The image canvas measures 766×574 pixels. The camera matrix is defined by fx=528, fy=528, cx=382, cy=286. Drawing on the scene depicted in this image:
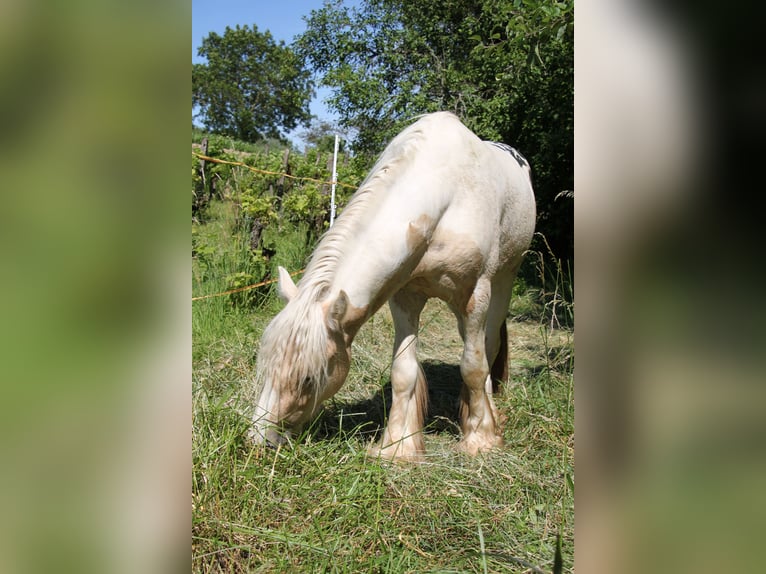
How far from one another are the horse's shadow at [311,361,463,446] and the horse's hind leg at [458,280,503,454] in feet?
0.56

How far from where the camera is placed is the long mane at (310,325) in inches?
99.2

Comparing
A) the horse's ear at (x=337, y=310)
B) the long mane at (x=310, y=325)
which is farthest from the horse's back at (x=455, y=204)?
the horse's ear at (x=337, y=310)

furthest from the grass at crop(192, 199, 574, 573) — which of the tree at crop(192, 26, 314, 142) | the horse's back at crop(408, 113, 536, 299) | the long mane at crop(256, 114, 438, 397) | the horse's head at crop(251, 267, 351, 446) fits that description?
the tree at crop(192, 26, 314, 142)

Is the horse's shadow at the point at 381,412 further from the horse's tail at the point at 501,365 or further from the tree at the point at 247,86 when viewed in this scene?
the tree at the point at 247,86

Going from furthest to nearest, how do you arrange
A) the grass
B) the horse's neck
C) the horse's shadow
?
the horse's shadow
the horse's neck
the grass

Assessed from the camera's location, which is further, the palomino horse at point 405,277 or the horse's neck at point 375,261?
the horse's neck at point 375,261

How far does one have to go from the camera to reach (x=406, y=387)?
128 inches

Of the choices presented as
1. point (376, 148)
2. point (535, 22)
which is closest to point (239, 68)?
point (376, 148)

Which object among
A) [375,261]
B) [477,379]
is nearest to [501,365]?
[477,379]

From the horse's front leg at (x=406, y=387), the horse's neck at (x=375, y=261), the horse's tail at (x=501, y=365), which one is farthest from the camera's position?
the horse's tail at (x=501, y=365)

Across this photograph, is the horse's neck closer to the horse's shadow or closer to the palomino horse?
the palomino horse

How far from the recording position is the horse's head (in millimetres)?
2518
